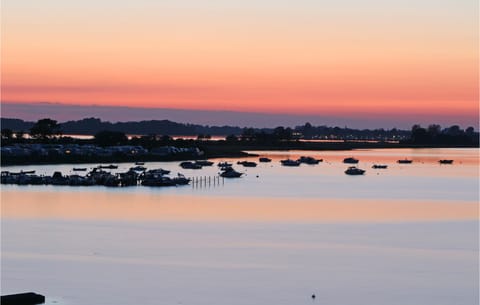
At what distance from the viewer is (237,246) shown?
26078 millimetres

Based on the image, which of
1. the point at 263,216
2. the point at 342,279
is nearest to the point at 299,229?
the point at 263,216

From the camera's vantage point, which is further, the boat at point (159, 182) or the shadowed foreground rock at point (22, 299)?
the boat at point (159, 182)

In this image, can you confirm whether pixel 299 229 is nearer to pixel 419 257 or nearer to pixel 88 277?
pixel 419 257

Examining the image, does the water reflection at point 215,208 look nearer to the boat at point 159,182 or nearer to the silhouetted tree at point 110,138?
the boat at point 159,182

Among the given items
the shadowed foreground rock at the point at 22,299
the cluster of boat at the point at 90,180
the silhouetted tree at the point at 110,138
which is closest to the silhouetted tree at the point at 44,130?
the silhouetted tree at the point at 110,138

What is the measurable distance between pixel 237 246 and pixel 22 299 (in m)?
10.1

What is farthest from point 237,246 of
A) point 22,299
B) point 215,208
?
point 215,208

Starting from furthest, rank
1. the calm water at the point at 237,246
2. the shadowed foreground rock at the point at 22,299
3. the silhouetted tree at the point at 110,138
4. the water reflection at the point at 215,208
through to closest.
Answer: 1. the silhouetted tree at the point at 110,138
2. the water reflection at the point at 215,208
3. the calm water at the point at 237,246
4. the shadowed foreground rock at the point at 22,299

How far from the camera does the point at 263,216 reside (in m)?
35.1

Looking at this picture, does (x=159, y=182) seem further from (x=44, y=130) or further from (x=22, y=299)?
(x=44, y=130)

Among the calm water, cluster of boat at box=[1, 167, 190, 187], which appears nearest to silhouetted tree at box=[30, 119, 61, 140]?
cluster of boat at box=[1, 167, 190, 187]

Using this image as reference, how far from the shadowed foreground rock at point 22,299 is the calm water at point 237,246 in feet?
2.68

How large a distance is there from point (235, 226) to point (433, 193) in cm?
2051

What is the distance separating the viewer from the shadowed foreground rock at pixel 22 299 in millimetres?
16344
